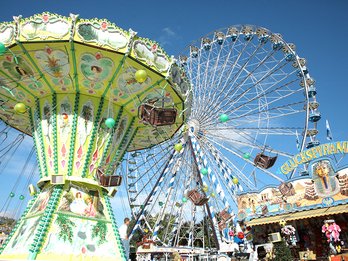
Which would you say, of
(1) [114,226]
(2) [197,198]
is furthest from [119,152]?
(2) [197,198]

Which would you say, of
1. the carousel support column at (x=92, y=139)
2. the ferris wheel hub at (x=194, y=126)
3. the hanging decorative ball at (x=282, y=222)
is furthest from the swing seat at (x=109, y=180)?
the ferris wheel hub at (x=194, y=126)

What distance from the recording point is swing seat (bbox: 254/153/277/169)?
541 inches

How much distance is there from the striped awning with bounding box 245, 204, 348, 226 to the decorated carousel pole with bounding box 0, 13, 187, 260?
6338 millimetres

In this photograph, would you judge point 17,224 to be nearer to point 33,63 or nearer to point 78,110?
point 78,110

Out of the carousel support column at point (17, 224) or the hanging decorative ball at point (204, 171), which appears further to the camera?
the hanging decorative ball at point (204, 171)

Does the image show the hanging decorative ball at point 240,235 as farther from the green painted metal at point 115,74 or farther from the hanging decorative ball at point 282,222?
the green painted metal at point 115,74

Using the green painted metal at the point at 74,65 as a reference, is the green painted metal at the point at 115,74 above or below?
above

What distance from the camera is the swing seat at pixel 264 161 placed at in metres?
13.8

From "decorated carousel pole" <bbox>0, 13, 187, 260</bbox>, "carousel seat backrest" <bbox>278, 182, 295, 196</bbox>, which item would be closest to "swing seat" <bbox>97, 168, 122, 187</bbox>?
"decorated carousel pole" <bbox>0, 13, 187, 260</bbox>

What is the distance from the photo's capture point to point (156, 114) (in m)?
9.38

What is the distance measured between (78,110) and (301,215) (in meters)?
9.26

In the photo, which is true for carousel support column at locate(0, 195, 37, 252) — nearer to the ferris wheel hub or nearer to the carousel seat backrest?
the ferris wheel hub

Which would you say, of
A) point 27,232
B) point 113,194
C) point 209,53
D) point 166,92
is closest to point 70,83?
point 166,92

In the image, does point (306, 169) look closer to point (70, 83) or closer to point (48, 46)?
point (70, 83)
